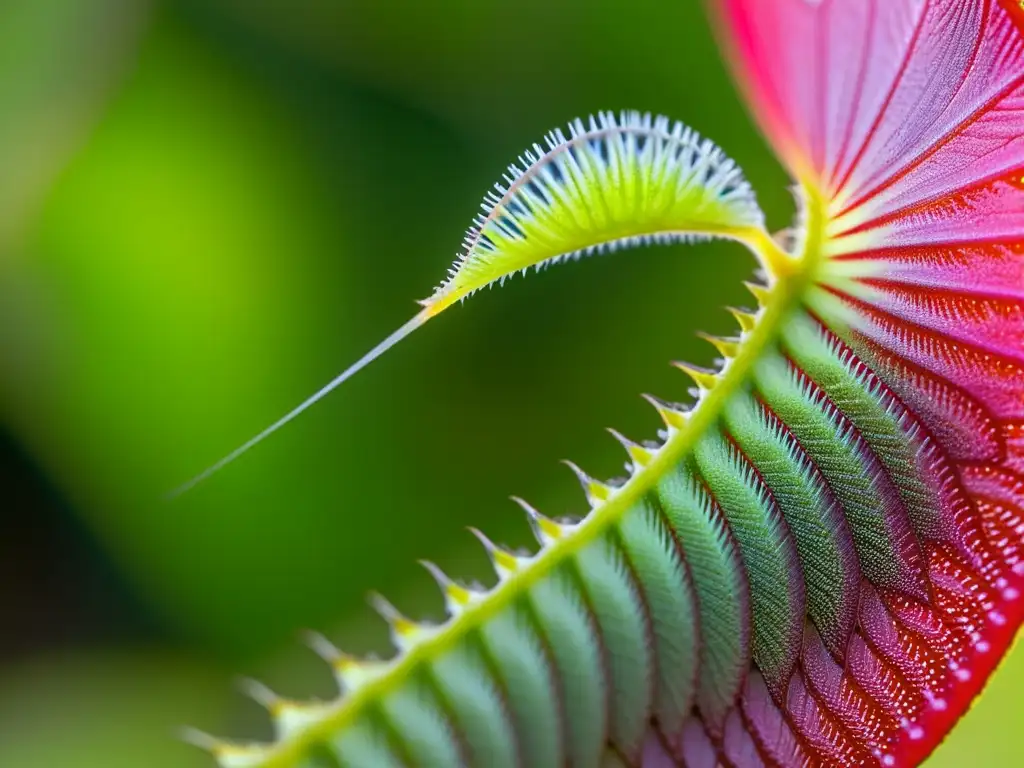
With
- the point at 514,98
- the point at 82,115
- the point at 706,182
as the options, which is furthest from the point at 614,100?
the point at 706,182

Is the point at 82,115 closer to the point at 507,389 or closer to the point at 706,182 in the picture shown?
the point at 507,389

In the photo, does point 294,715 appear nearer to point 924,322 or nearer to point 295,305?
point 924,322

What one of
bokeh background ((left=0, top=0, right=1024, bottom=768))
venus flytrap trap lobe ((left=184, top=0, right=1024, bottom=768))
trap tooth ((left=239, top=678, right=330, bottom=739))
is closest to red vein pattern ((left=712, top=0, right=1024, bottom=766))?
venus flytrap trap lobe ((left=184, top=0, right=1024, bottom=768))

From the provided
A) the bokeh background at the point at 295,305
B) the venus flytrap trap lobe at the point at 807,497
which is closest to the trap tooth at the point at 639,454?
the venus flytrap trap lobe at the point at 807,497

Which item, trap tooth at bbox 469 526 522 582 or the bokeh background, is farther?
the bokeh background

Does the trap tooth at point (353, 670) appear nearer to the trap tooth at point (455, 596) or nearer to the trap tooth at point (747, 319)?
the trap tooth at point (455, 596)

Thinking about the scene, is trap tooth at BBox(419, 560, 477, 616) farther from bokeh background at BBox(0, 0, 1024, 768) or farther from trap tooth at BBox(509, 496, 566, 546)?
bokeh background at BBox(0, 0, 1024, 768)
